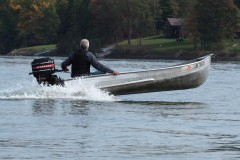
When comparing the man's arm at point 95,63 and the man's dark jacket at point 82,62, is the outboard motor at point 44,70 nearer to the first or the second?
the man's dark jacket at point 82,62

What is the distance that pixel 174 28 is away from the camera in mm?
125062

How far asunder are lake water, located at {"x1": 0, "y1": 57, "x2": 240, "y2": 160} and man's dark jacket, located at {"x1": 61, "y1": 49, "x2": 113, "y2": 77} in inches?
22.4

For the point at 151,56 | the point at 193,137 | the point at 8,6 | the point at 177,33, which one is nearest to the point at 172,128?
the point at 193,137

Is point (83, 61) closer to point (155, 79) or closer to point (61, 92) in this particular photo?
point (61, 92)

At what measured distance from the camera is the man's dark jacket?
24.4m

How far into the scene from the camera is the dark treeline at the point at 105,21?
114 meters

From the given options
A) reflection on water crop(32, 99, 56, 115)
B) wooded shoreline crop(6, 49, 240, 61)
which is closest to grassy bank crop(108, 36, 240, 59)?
wooded shoreline crop(6, 49, 240, 61)

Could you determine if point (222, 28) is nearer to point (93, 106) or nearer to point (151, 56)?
point (151, 56)

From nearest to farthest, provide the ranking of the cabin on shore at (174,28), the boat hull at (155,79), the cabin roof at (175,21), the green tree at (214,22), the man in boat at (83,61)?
the man in boat at (83,61) → the boat hull at (155,79) → the green tree at (214,22) → the cabin on shore at (174,28) → the cabin roof at (175,21)

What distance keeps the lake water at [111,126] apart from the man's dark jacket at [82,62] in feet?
1.86

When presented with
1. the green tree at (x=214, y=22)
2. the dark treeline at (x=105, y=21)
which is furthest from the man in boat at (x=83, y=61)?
the green tree at (x=214, y=22)

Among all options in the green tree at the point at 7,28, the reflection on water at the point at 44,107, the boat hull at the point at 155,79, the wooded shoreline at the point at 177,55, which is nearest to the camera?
the reflection on water at the point at 44,107

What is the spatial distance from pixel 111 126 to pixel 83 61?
6.28 metres

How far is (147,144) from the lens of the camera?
16.0 meters
